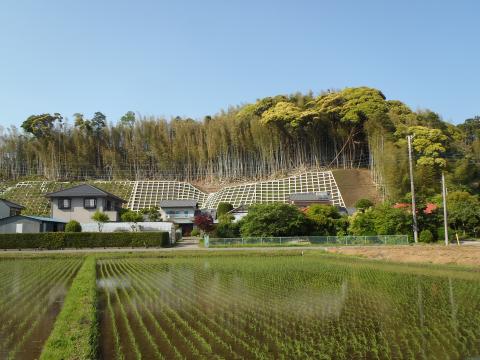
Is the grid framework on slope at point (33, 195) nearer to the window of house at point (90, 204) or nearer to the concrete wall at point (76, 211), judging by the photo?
the concrete wall at point (76, 211)

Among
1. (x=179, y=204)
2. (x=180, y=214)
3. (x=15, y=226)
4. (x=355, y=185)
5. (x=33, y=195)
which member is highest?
(x=33, y=195)

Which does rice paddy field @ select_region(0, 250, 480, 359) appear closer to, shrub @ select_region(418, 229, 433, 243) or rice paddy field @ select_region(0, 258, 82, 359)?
rice paddy field @ select_region(0, 258, 82, 359)

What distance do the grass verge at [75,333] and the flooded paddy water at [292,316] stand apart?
0.28 meters

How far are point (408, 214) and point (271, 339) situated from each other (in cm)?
2677

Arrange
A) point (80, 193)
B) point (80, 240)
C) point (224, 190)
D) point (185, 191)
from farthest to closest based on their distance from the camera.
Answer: point (185, 191) → point (224, 190) → point (80, 193) → point (80, 240)

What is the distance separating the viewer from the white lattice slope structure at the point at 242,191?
47.8 meters

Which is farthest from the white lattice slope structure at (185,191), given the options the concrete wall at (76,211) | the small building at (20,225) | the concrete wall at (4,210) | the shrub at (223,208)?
the small building at (20,225)

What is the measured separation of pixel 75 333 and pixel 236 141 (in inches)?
1973

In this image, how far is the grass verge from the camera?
5672 millimetres

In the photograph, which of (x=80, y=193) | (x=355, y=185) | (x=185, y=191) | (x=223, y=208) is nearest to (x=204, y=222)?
(x=223, y=208)

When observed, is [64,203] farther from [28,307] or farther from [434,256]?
[434,256]

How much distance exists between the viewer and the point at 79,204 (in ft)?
131

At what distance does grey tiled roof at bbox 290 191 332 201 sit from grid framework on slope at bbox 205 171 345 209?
1007 millimetres

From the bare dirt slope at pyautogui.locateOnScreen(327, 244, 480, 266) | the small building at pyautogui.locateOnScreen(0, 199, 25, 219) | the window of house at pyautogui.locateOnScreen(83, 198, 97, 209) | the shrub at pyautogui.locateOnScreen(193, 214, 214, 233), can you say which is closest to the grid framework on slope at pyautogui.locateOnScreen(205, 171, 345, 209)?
the shrub at pyautogui.locateOnScreen(193, 214, 214, 233)
